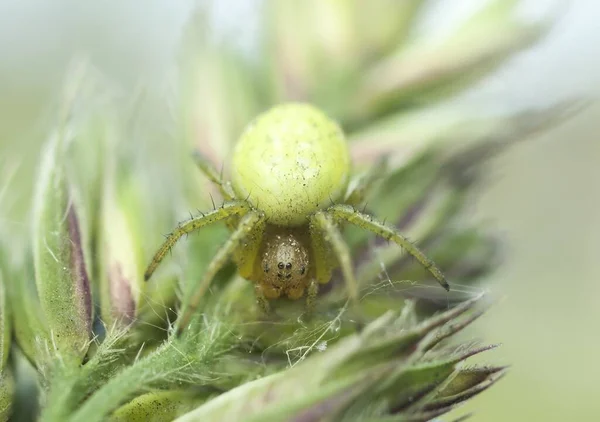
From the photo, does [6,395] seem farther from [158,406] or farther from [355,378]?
[355,378]

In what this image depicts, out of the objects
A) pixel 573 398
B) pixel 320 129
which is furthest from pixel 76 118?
pixel 573 398

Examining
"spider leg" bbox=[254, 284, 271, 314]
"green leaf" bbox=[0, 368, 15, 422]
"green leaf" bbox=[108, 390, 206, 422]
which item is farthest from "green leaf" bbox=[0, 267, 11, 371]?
"spider leg" bbox=[254, 284, 271, 314]

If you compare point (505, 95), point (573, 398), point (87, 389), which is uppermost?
point (505, 95)

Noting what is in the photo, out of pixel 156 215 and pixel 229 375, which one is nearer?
pixel 229 375

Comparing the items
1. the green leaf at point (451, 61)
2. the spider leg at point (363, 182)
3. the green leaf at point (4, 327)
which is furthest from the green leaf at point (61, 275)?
the green leaf at point (451, 61)

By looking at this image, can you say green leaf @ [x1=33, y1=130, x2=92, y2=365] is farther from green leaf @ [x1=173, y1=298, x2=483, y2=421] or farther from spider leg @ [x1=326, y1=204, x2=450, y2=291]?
spider leg @ [x1=326, y1=204, x2=450, y2=291]

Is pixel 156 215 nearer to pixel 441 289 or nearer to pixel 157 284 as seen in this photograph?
pixel 157 284
